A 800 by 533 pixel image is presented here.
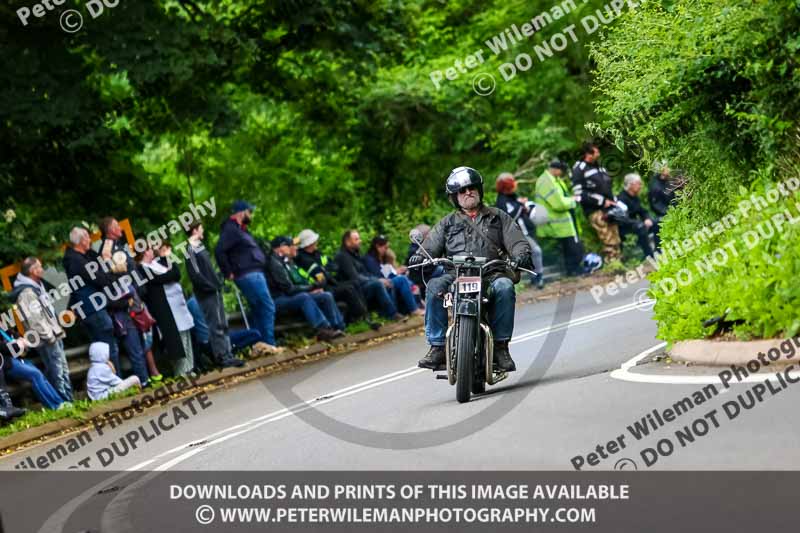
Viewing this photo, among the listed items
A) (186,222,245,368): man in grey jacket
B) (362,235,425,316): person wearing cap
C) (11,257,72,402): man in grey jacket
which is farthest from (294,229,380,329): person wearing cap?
(11,257,72,402): man in grey jacket

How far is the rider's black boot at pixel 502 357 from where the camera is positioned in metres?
12.8

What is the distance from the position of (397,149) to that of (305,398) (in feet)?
49.7

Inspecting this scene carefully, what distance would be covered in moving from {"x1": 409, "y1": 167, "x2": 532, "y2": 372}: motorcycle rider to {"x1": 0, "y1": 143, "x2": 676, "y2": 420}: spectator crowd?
482 mm

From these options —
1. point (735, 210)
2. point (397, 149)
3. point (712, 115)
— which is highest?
point (397, 149)

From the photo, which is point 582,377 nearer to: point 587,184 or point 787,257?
point 787,257

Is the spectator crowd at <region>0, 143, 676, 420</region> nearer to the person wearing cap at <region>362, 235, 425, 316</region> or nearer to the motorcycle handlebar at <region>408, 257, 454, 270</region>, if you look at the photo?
the person wearing cap at <region>362, 235, 425, 316</region>

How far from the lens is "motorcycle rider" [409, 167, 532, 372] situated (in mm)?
12750

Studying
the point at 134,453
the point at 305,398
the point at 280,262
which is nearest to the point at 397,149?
the point at 280,262

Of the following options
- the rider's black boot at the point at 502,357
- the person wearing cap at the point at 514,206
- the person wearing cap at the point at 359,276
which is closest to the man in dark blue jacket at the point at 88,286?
the person wearing cap at the point at 359,276

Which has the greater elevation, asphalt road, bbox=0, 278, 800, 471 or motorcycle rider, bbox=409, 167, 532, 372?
motorcycle rider, bbox=409, 167, 532, 372

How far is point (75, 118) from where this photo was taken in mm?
21203

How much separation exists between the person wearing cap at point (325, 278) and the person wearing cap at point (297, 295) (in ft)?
0.54

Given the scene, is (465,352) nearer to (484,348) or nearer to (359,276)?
(484,348)
